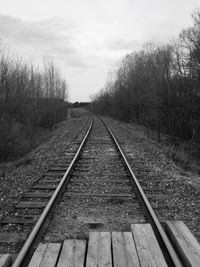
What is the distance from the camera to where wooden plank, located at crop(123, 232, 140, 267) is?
3501mm

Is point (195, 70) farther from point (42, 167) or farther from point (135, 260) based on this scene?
point (135, 260)

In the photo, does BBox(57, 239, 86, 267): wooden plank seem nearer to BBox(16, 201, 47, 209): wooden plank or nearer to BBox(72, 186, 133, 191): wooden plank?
BBox(16, 201, 47, 209): wooden plank

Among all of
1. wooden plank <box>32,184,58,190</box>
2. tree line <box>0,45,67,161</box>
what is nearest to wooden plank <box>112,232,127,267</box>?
wooden plank <box>32,184,58,190</box>

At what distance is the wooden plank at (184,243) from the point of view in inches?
140

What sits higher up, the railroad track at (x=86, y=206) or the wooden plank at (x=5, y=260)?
the wooden plank at (x=5, y=260)

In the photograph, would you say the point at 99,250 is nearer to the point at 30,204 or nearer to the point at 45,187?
the point at 30,204

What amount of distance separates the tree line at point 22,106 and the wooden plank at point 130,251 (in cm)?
1555

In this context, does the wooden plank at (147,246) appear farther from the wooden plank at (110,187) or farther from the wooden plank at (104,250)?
the wooden plank at (110,187)

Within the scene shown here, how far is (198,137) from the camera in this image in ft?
75.4

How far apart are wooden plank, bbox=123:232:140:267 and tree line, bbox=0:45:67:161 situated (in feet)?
51.0

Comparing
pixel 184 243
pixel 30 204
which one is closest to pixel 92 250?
pixel 184 243

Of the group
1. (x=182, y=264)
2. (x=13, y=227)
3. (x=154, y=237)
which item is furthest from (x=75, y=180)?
(x=182, y=264)

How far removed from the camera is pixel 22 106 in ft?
93.8

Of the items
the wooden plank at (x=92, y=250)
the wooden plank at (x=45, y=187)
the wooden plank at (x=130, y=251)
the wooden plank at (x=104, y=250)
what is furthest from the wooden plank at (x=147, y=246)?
the wooden plank at (x=45, y=187)
